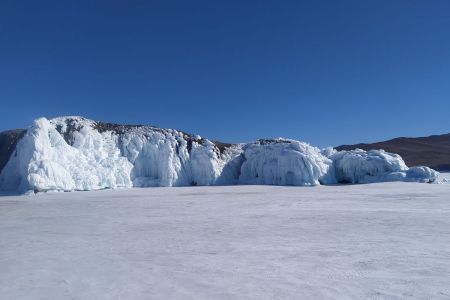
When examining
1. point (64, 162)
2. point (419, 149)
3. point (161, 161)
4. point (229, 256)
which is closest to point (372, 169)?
point (161, 161)

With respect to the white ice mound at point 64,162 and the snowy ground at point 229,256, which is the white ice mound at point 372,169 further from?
the snowy ground at point 229,256

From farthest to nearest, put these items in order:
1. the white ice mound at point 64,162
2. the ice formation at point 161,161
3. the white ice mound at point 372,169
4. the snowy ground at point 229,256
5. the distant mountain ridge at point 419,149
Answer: the distant mountain ridge at point 419,149 → the white ice mound at point 372,169 → the ice formation at point 161,161 → the white ice mound at point 64,162 → the snowy ground at point 229,256

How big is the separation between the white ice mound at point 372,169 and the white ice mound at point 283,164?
2.03 metres

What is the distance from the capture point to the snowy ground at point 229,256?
5.50m

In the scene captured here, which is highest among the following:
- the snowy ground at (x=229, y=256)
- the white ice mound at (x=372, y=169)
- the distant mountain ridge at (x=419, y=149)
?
the distant mountain ridge at (x=419, y=149)

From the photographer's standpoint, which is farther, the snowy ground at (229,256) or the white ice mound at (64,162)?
the white ice mound at (64,162)

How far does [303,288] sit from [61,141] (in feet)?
89.4

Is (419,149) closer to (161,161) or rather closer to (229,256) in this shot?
(161,161)

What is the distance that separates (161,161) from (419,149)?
76256 millimetres

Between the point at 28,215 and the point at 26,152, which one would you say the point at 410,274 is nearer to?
the point at 28,215

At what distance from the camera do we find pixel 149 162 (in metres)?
34.3

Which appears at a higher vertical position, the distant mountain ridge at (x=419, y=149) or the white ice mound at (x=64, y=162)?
the distant mountain ridge at (x=419, y=149)

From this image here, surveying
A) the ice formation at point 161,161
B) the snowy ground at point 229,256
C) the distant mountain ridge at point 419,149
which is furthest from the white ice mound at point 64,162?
the distant mountain ridge at point 419,149

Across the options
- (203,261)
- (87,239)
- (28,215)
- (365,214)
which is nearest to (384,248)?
(203,261)
